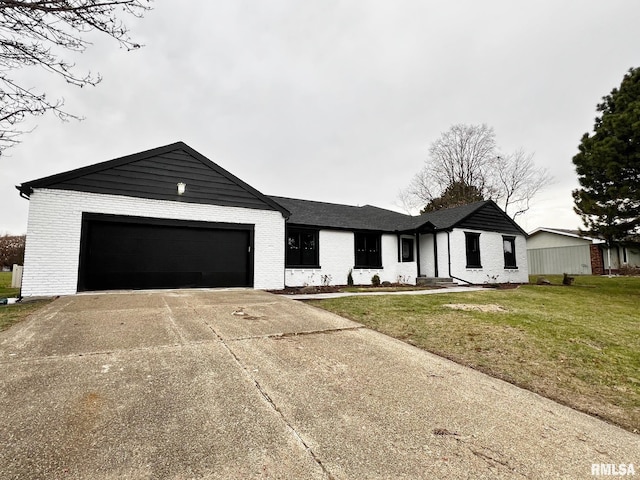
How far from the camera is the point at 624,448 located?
2148 millimetres

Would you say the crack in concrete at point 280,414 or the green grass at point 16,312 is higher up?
the green grass at point 16,312

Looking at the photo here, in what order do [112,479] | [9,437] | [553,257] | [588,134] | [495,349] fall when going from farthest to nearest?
[553,257] → [588,134] → [495,349] → [9,437] → [112,479]

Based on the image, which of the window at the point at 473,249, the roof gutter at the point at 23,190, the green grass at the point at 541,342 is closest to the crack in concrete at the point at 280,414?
the green grass at the point at 541,342

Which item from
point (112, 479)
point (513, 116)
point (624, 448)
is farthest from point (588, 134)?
point (112, 479)

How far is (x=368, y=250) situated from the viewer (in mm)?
15422

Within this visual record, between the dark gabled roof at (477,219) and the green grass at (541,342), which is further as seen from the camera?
the dark gabled roof at (477,219)

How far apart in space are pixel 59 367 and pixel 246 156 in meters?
15.9

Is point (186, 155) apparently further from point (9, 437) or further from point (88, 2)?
point (9, 437)

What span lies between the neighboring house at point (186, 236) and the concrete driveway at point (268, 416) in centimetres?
555

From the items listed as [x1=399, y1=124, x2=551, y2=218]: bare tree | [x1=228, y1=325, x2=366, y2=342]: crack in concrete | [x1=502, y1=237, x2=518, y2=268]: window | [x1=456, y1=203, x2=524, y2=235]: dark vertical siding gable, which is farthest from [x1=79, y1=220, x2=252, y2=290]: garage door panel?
[x1=399, y1=124, x2=551, y2=218]: bare tree

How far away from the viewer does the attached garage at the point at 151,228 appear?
8.68 m

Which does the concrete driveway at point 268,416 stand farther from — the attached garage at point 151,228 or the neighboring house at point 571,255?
the neighboring house at point 571,255

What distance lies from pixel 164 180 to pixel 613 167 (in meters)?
17.0

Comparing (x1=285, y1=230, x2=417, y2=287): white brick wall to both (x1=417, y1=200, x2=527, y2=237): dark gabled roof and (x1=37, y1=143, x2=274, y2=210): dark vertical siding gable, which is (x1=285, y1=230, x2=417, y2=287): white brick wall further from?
(x1=37, y1=143, x2=274, y2=210): dark vertical siding gable
